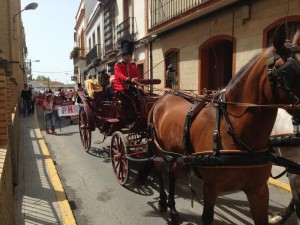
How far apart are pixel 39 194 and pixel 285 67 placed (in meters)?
4.20

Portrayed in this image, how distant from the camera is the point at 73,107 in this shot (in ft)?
39.4

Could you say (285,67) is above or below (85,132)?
above

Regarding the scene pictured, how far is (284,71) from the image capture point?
7.46 feet

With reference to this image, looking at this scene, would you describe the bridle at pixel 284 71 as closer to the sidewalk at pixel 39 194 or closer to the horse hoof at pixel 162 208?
the horse hoof at pixel 162 208

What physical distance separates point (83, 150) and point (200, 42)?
464 centimetres

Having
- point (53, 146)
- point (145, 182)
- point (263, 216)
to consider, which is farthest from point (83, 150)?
point (263, 216)

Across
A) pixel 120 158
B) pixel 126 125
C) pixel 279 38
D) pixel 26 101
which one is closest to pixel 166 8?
pixel 126 125

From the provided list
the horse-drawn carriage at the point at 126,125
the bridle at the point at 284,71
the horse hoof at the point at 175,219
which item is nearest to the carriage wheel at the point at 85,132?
the horse-drawn carriage at the point at 126,125

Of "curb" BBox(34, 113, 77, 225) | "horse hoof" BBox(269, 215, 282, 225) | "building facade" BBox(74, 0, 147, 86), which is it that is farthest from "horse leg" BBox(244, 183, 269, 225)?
"building facade" BBox(74, 0, 147, 86)

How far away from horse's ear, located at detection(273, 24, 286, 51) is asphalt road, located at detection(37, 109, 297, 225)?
2651 mm

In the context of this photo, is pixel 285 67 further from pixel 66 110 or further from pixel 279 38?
pixel 66 110

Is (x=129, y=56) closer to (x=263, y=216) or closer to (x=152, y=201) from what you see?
(x=152, y=201)

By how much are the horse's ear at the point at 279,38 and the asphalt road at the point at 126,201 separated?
2.65m

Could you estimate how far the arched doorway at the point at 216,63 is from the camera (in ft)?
30.2
